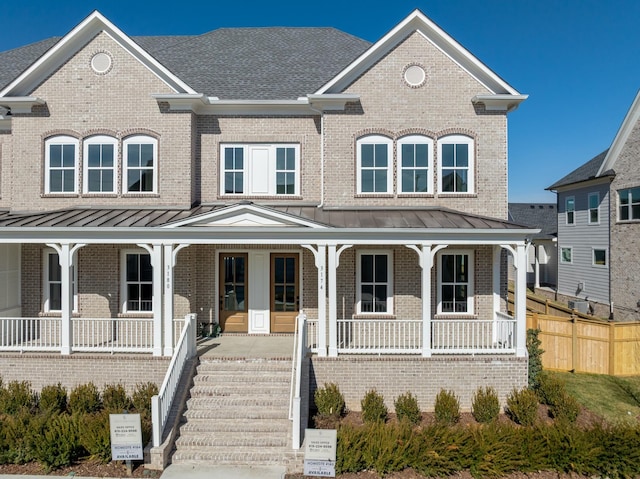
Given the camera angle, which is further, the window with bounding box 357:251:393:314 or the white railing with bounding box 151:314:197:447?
the window with bounding box 357:251:393:314

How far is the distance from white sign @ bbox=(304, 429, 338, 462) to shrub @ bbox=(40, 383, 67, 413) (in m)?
6.21

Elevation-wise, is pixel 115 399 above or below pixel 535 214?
below

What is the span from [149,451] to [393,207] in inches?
352

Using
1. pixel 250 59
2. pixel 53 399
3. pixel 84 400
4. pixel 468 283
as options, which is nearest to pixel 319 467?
pixel 84 400

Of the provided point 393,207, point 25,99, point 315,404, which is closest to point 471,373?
point 315,404

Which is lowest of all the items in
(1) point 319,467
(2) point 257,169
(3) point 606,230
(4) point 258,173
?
(1) point 319,467

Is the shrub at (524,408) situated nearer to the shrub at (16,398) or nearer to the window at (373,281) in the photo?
the window at (373,281)

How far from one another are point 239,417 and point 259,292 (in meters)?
4.77

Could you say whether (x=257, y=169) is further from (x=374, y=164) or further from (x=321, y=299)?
(x=321, y=299)

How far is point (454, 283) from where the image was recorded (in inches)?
521

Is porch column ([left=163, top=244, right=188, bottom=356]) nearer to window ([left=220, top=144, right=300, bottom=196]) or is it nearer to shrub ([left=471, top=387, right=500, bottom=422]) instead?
window ([left=220, top=144, right=300, bottom=196])

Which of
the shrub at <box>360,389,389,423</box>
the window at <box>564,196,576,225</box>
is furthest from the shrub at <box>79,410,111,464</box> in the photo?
the window at <box>564,196,576,225</box>

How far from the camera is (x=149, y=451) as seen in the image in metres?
8.45

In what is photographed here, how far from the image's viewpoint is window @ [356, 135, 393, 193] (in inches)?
532
